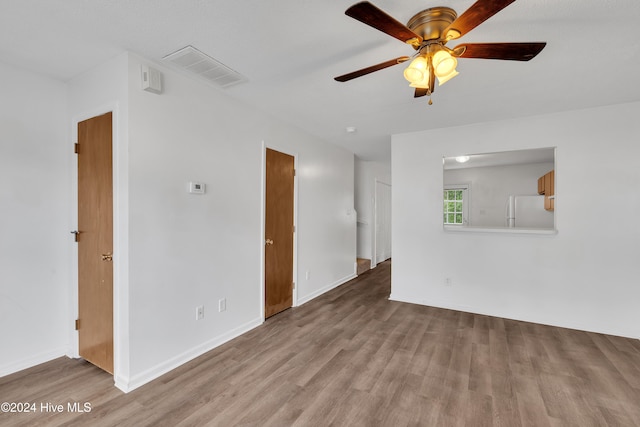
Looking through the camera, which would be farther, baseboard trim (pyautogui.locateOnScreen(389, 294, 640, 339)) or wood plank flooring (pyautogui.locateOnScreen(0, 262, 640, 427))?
baseboard trim (pyautogui.locateOnScreen(389, 294, 640, 339))

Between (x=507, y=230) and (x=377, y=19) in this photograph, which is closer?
Result: (x=377, y=19)

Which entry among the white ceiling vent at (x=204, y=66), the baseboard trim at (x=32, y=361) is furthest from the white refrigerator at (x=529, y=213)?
the baseboard trim at (x=32, y=361)

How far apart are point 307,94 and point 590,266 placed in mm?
3621

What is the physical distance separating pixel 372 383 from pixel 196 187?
85.2 inches

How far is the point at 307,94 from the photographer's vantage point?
108 inches

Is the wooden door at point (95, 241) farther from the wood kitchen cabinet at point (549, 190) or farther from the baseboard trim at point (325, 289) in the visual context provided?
the wood kitchen cabinet at point (549, 190)

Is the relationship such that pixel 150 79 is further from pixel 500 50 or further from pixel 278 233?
pixel 500 50

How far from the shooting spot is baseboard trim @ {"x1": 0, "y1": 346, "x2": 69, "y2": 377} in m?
2.21

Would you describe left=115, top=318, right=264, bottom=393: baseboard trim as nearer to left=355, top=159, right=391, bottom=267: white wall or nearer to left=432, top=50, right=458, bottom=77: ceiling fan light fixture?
left=432, top=50, right=458, bottom=77: ceiling fan light fixture

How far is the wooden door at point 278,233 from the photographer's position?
3.38m

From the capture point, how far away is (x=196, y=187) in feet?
8.16

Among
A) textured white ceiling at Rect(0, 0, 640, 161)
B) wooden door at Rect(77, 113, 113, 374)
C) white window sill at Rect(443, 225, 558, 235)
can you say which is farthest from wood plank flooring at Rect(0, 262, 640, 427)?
textured white ceiling at Rect(0, 0, 640, 161)

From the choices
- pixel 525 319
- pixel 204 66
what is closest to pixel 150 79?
pixel 204 66

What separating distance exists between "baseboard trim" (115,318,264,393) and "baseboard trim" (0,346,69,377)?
877 mm
